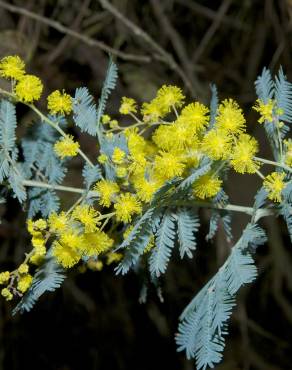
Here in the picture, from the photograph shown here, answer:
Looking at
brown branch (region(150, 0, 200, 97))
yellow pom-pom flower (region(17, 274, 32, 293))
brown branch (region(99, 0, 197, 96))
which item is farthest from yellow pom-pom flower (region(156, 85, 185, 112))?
brown branch (region(150, 0, 200, 97))

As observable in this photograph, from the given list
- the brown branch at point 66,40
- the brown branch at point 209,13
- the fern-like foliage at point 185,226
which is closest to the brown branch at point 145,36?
the brown branch at point 66,40

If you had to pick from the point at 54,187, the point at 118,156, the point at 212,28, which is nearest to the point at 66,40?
the point at 212,28

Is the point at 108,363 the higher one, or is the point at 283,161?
the point at 283,161

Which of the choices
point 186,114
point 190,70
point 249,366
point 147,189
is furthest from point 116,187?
point 249,366

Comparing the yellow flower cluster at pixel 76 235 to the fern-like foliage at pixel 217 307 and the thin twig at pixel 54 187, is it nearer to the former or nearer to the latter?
the thin twig at pixel 54 187

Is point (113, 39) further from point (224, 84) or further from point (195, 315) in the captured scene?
point (195, 315)

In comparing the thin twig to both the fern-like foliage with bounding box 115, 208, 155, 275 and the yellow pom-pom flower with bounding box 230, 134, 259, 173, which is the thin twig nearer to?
the fern-like foliage with bounding box 115, 208, 155, 275
